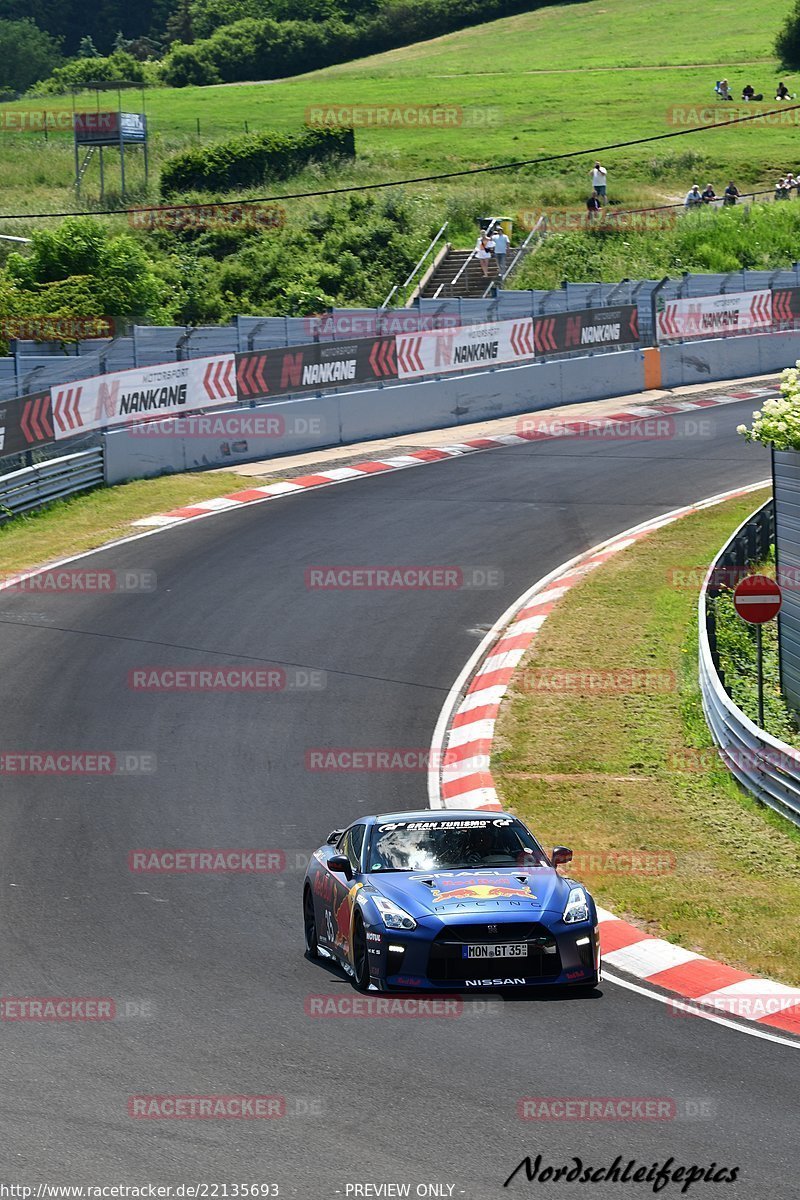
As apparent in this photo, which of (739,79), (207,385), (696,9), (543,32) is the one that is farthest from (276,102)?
(207,385)

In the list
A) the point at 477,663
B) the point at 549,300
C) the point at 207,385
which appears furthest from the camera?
the point at 549,300

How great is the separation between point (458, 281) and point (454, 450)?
19546mm

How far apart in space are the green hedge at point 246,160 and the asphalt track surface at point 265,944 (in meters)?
41.6

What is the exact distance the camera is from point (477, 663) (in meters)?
21.1

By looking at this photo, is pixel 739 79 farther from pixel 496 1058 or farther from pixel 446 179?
pixel 496 1058

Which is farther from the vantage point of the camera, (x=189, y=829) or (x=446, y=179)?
(x=446, y=179)

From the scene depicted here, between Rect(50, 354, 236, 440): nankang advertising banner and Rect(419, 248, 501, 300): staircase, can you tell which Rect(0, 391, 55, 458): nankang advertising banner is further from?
Rect(419, 248, 501, 300): staircase

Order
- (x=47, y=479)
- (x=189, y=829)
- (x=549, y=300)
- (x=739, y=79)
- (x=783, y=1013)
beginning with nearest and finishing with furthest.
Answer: (x=783, y=1013) < (x=189, y=829) < (x=47, y=479) < (x=549, y=300) < (x=739, y=79)

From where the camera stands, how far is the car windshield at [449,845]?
11656 mm

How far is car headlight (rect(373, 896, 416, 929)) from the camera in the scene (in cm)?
1059

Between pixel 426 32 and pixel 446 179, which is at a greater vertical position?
pixel 426 32

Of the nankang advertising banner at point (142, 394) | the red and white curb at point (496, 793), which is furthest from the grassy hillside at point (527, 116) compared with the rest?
the red and white curb at point (496, 793)

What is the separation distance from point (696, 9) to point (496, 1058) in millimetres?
139064

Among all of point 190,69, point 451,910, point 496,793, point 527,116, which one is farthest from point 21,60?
point 451,910
